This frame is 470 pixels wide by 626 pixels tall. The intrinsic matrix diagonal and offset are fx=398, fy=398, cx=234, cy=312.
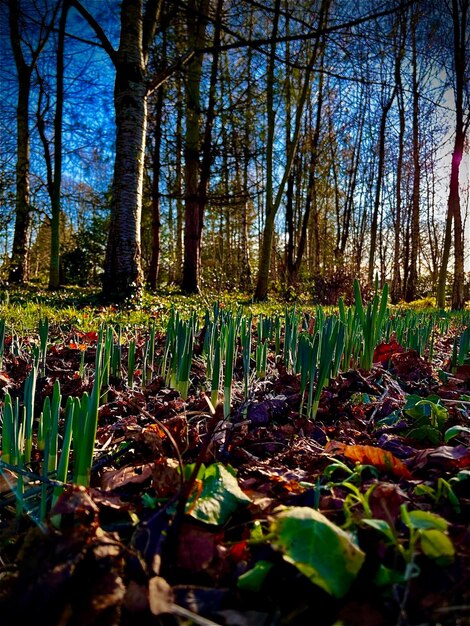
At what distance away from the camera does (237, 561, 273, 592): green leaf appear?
0.55 metres

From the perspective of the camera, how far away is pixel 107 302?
6.03 m

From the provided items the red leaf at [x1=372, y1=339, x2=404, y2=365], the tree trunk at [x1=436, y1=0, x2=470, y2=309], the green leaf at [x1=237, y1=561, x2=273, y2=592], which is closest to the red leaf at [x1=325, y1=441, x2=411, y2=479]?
the green leaf at [x1=237, y1=561, x2=273, y2=592]

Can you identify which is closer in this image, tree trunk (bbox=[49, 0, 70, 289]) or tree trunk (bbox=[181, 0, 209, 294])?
tree trunk (bbox=[49, 0, 70, 289])

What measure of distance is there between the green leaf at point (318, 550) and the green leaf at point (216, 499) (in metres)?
0.15

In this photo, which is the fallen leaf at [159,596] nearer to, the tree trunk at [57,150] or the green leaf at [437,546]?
the green leaf at [437,546]

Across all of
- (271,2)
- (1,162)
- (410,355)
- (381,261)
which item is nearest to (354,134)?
(381,261)

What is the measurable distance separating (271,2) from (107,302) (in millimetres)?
9259

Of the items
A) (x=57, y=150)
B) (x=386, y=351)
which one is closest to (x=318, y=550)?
(x=386, y=351)

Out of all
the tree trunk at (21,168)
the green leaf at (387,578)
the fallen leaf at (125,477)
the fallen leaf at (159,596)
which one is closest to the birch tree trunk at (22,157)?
the tree trunk at (21,168)

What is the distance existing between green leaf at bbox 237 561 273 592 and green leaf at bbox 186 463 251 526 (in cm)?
12

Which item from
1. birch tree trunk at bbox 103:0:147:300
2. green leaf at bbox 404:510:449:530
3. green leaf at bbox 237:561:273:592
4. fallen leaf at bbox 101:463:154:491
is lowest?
fallen leaf at bbox 101:463:154:491

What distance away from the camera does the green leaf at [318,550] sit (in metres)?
0.51

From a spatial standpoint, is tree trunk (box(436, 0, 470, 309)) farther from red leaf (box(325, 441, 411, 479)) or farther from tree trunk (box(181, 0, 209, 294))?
red leaf (box(325, 441, 411, 479))

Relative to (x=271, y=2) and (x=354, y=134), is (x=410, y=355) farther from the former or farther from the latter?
(x=354, y=134)
